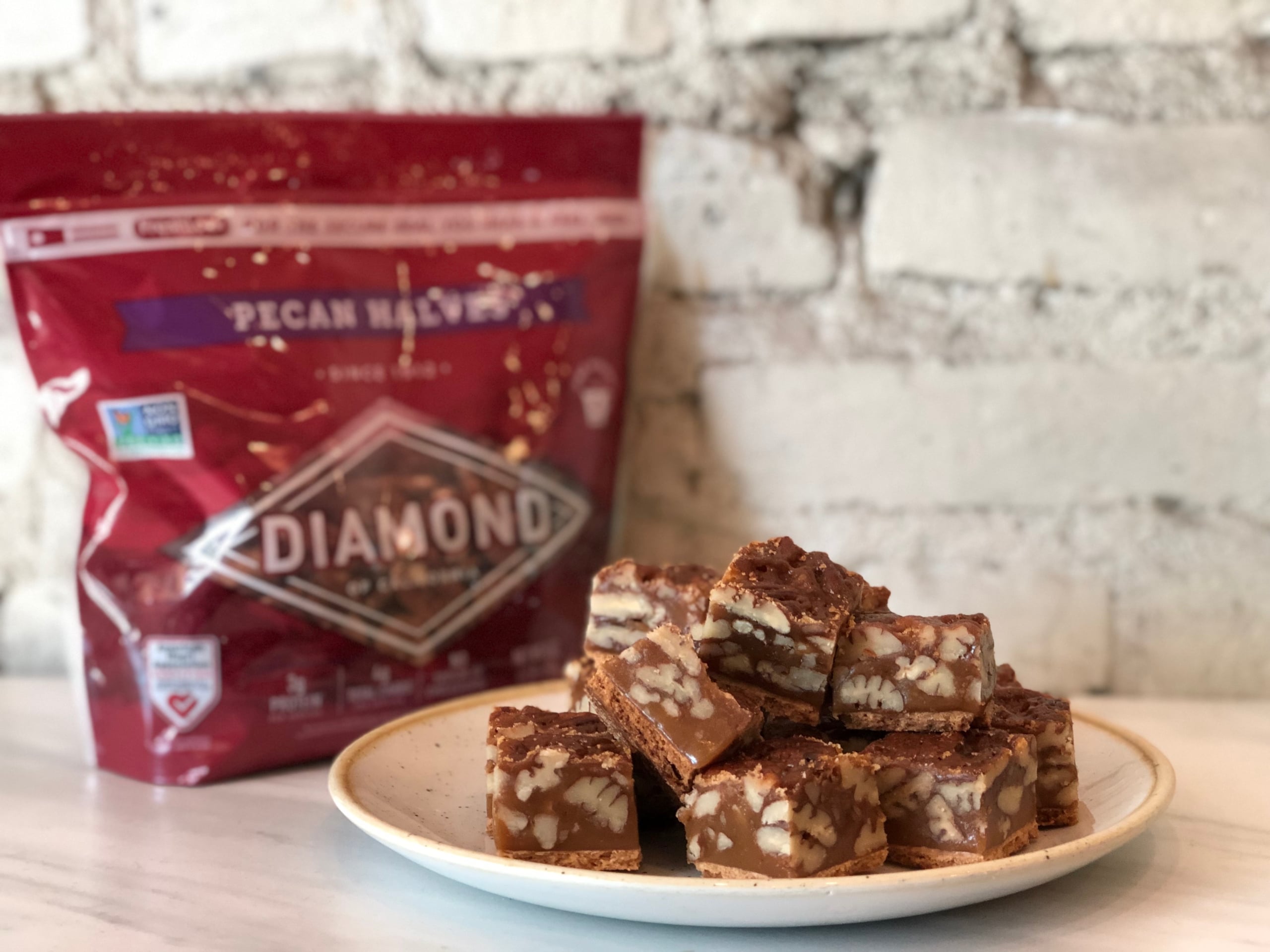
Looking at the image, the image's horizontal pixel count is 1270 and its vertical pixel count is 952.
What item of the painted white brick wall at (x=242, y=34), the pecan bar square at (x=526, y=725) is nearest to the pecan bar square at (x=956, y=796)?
the pecan bar square at (x=526, y=725)

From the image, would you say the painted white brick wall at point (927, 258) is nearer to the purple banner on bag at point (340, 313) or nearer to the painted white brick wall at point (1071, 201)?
the painted white brick wall at point (1071, 201)

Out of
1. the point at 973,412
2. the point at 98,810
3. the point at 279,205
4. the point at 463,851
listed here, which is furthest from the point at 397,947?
the point at 973,412

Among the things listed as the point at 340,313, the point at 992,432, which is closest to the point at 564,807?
the point at 340,313

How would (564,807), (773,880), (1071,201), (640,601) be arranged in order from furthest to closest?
Result: (1071,201)
(640,601)
(564,807)
(773,880)

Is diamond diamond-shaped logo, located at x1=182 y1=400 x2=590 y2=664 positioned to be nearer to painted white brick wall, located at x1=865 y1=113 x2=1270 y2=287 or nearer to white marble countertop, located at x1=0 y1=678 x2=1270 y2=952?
white marble countertop, located at x1=0 y1=678 x2=1270 y2=952

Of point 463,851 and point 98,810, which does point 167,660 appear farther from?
point 463,851

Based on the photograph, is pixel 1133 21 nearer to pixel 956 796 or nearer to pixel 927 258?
pixel 927 258

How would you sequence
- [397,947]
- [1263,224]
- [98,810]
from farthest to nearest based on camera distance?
[1263,224] → [98,810] → [397,947]

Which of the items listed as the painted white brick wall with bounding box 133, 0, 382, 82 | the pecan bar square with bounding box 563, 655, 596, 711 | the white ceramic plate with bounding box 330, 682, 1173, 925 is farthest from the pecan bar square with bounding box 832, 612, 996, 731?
the painted white brick wall with bounding box 133, 0, 382, 82
